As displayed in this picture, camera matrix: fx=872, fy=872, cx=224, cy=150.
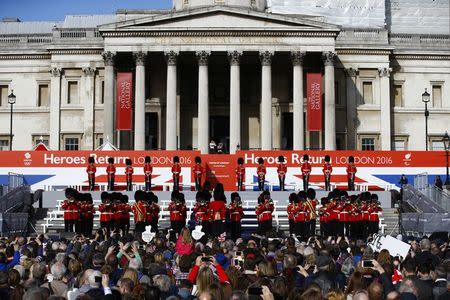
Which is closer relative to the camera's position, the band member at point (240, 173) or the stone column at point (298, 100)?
the band member at point (240, 173)

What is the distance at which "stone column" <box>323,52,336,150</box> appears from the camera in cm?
5644

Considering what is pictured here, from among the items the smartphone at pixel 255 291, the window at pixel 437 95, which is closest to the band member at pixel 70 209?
the smartphone at pixel 255 291

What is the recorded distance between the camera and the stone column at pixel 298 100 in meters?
56.0

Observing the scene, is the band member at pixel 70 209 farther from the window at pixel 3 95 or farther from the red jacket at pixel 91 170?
the window at pixel 3 95

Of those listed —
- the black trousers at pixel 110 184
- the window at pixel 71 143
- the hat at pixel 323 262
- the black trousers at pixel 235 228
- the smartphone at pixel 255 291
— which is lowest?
the black trousers at pixel 235 228

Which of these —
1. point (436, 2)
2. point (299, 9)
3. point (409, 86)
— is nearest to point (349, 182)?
point (409, 86)

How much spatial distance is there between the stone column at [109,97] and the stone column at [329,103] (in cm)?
1392

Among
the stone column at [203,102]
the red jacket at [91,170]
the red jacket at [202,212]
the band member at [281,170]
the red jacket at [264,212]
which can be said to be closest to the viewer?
the red jacket at [202,212]

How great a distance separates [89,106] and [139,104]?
6.93 m

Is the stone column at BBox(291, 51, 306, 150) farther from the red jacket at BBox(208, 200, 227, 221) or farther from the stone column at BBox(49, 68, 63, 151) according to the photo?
the red jacket at BBox(208, 200, 227, 221)

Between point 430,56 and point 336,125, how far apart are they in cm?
920

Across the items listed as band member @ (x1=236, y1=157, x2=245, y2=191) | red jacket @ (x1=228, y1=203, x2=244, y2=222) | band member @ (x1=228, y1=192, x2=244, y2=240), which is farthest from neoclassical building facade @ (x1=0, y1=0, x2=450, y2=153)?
red jacket @ (x1=228, y1=203, x2=244, y2=222)

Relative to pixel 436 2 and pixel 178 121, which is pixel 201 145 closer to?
pixel 178 121

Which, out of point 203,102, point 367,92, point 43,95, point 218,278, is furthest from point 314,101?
point 218,278
